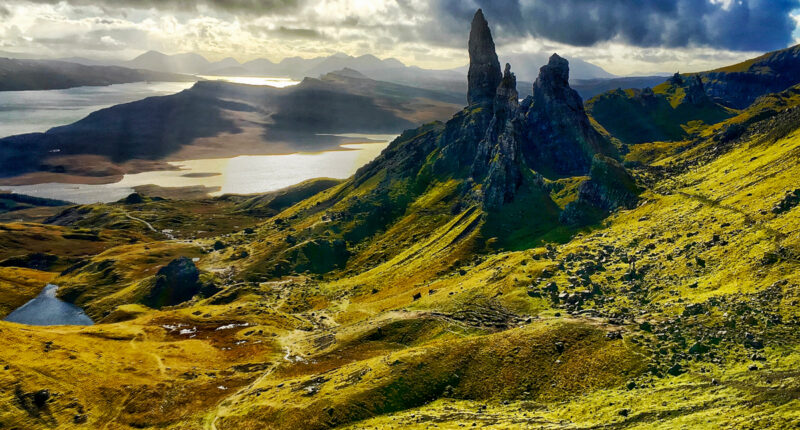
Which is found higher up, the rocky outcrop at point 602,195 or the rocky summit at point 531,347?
the rocky outcrop at point 602,195

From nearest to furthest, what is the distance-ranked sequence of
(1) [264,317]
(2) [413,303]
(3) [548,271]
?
(3) [548,271] < (2) [413,303] < (1) [264,317]

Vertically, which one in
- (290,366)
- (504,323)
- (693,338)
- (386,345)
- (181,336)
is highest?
(693,338)

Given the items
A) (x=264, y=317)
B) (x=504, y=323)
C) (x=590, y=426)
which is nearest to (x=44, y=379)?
(x=264, y=317)

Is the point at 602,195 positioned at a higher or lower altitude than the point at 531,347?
higher

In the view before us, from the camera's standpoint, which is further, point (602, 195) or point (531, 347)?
point (602, 195)

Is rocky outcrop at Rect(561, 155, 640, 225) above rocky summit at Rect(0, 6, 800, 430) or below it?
above

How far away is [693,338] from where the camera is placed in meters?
82.6

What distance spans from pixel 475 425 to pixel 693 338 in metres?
42.3

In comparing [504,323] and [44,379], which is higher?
[504,323]

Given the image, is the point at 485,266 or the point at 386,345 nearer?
the point at 386,345

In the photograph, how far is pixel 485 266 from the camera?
17112cm

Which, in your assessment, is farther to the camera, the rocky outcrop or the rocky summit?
the rocky outcrop

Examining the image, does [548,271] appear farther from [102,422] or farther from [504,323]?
[102,422]

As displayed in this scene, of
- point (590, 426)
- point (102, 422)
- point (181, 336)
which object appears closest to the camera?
point (590, 426)
